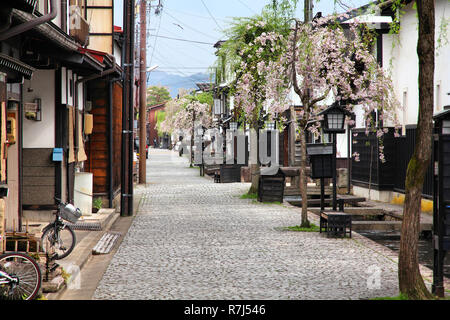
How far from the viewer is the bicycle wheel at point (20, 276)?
7996 millimetres

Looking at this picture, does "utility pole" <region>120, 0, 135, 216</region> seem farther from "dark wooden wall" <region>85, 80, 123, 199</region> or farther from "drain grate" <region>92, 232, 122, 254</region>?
"drain grate" <region>92, 232, 122, 254</region>

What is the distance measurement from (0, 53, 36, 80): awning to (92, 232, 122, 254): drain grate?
12.8 ft

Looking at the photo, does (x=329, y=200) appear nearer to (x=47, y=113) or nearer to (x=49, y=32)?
(x=47, y=113)

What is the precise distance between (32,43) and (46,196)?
14.5 feet

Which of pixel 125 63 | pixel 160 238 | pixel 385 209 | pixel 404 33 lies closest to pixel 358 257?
pixel 160 238

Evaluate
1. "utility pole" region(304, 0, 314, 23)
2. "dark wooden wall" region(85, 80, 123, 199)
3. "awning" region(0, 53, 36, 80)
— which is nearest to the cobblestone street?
"dark wooden wall" region(85, 80, 123, 199)

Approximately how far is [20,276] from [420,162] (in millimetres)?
4899

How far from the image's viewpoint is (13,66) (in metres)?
9.65

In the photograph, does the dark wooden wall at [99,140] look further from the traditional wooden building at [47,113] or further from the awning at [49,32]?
the awning at [49,32]

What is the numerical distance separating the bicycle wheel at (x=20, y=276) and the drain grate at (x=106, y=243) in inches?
187

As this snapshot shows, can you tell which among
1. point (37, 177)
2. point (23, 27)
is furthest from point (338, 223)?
point (23, 27)

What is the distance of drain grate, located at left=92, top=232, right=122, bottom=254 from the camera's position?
516 inches

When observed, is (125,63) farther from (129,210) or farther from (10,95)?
(10,95)

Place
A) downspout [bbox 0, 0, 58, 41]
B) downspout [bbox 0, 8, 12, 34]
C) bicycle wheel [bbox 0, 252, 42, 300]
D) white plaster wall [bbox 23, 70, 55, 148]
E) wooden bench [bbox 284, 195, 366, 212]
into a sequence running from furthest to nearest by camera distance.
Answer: wooden bench [bbox 284, 195, 366, 212] < white plaster wall [bbox 23, 70, 55, 148] < downspout [bbox 0, 0, 58, 41] < downspout [bbox 0, 8, 12, 34] < bicycle wheel [bbox 0, 252, 42, 300]
